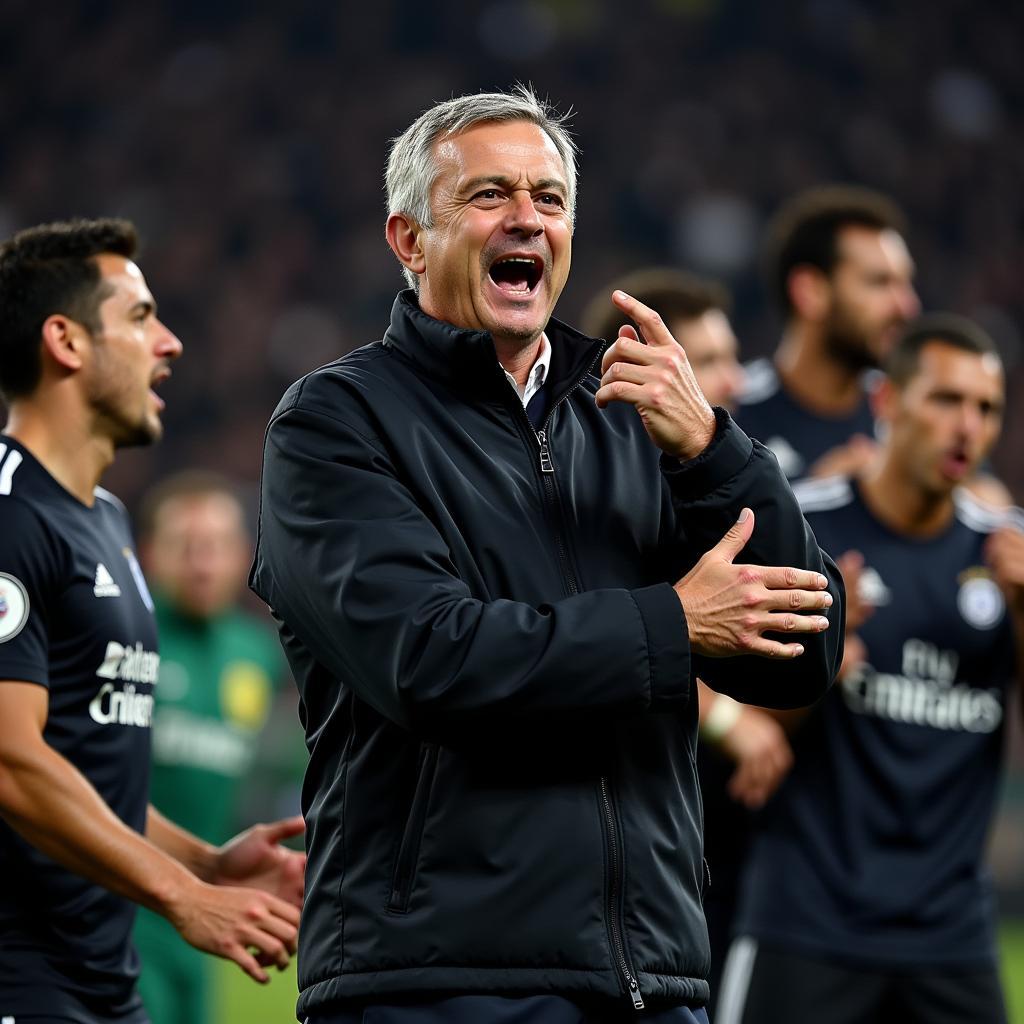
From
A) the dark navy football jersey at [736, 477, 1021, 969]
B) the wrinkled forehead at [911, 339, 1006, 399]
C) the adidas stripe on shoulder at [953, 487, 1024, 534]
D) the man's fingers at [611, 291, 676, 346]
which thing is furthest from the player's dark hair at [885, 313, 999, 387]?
the man's fingers at [611, 291, 676, 346]

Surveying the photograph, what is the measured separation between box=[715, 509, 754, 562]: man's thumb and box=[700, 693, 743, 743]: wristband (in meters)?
2.24

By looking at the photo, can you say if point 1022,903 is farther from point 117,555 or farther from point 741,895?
point 117,555

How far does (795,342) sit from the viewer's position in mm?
6773

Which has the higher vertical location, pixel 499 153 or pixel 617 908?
pixel 499 153

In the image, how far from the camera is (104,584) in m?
3.65

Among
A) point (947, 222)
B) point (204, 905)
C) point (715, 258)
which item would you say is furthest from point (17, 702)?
point (947, 222)

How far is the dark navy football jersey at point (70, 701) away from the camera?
343 centimetres

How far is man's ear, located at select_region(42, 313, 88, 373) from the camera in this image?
3.86 meters

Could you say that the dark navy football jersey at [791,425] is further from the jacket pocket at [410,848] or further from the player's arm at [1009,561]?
the jacket pocket at [410,848]

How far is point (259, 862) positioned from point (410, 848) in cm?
103

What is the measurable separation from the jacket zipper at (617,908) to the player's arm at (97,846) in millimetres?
883

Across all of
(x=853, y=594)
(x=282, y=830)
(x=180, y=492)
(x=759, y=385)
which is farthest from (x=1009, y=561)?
(x=180, y=492)

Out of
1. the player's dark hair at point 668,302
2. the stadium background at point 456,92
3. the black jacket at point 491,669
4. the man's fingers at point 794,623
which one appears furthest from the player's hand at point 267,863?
the stadium background at point 456,92

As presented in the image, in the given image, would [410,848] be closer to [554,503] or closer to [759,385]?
[554,503]
